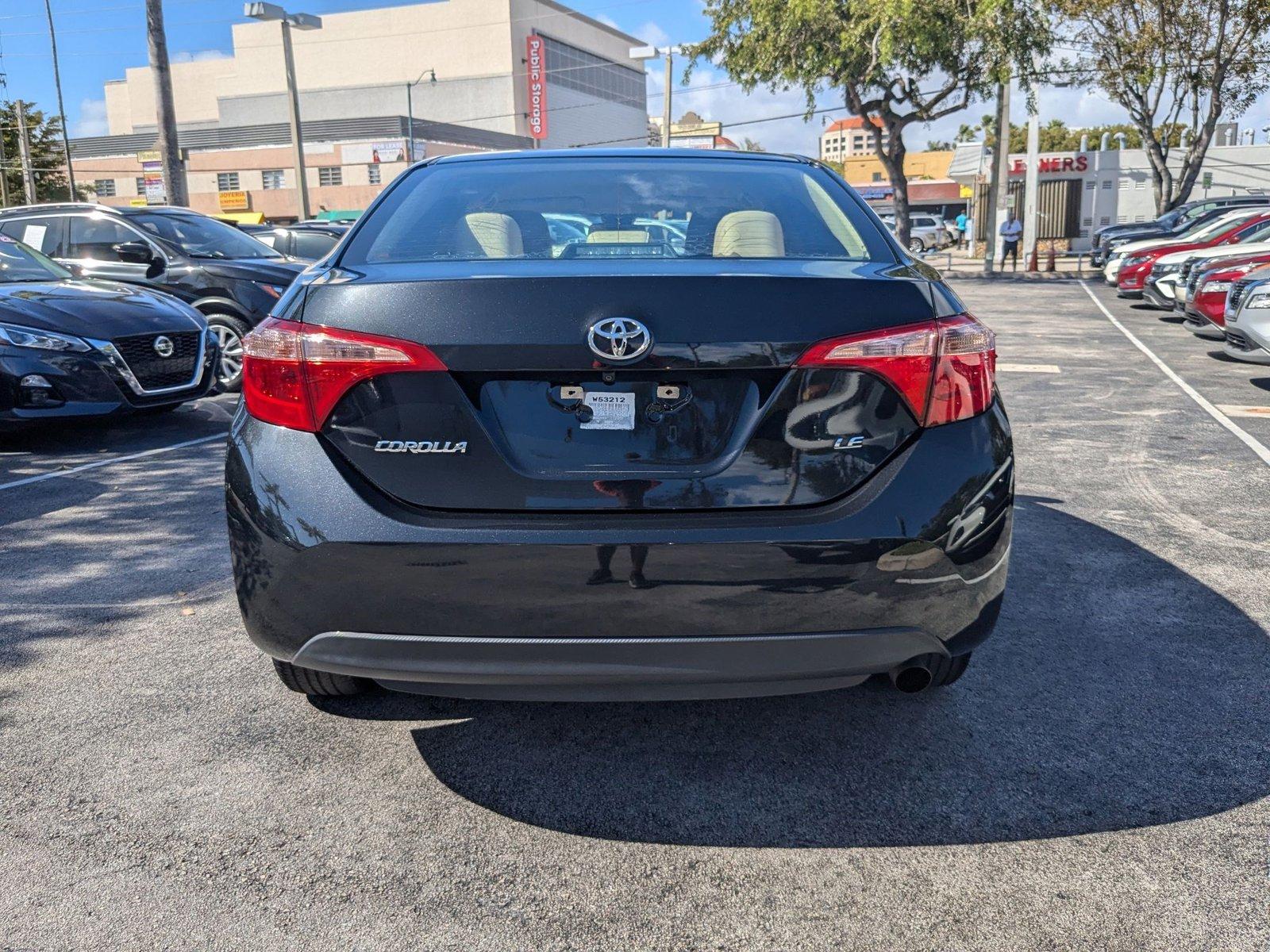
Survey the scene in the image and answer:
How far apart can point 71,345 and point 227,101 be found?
9193cm

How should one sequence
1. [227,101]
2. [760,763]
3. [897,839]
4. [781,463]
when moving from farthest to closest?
1. [227,101]
2. [760,763]
3. [897,839]
4. [781,463]

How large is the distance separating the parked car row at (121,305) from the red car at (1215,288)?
9275 millimetres

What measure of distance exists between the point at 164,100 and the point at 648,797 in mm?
18527

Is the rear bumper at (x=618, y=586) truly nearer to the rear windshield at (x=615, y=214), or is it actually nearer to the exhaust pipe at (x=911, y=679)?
the exhaust pipe at (x=911, y=679)

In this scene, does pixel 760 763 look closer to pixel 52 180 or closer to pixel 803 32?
pixel 803 32

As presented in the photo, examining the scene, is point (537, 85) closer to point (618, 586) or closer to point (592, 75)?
point (592, 75)

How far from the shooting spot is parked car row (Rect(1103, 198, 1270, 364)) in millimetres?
10109

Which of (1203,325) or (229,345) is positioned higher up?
(229,345)

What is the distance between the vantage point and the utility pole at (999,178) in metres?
31.3

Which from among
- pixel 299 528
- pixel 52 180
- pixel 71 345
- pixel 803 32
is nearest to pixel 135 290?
pixel 71 345

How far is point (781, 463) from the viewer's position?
2.50 metres

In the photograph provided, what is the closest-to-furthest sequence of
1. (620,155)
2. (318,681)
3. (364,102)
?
1. (318,681)
2. (620,155)
3. (364,102)

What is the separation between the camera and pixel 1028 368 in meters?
12.2

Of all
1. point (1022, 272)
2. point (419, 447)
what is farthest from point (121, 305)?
point (1022, 272)
